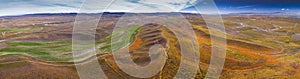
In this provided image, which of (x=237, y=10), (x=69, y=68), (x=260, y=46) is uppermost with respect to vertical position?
(x=69, y=68)

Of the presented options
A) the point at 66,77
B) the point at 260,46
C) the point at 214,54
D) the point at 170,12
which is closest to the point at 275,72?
the point at 214,54

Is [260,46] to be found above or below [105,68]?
below

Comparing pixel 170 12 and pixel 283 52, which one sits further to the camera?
pixel 170 12

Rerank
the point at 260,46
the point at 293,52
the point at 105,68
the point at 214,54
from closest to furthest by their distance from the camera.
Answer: the point at 105,68 → the point at 214,54 → the point at 293,52 → the point at 260,46

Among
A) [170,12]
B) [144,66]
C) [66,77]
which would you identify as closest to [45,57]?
[66,77]

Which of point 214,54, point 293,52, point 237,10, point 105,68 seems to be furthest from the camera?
point 237,10

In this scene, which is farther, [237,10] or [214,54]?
[237,10]

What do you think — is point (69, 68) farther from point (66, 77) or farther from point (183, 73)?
point (183, 73)

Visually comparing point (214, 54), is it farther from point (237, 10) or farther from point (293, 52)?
point (237, 10)

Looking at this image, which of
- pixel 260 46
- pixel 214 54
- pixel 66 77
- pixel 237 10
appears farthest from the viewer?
pixel 237 10
